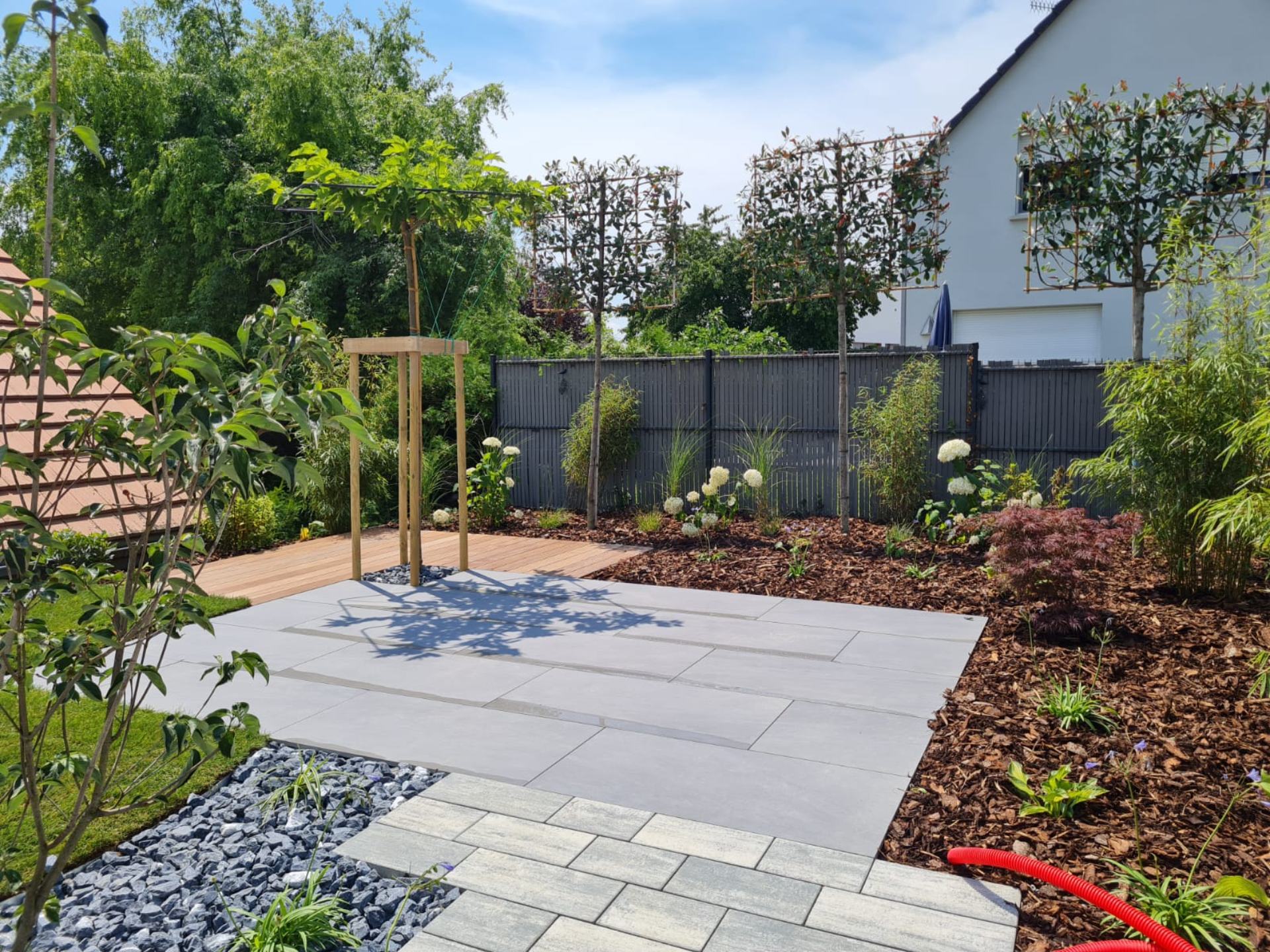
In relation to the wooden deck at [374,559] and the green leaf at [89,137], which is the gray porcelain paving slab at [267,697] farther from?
Result: the green leaf at [89,137]

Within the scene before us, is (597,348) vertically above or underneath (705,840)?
above

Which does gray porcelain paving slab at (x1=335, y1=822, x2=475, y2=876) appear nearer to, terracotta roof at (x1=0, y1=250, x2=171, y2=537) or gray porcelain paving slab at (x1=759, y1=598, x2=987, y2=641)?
terracotta roof at (x1=0, y1=250, x2=171, y2=537)

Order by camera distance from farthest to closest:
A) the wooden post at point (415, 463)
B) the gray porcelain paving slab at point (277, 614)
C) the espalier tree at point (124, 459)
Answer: the wooden post at point (415, 463), the gray porcelain paving slab at point (277, 614), the espalier tree at point (124, 459)

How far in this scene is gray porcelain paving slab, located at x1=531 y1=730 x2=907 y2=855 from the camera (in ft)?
10.8

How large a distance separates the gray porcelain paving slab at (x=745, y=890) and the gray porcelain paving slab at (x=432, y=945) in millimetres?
636

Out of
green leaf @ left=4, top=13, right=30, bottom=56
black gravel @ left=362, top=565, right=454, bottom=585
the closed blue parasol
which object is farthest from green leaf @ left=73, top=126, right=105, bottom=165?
the closed blue parasol

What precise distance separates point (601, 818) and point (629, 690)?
146 cm

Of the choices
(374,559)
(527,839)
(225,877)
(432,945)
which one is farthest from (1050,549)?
(374,559)

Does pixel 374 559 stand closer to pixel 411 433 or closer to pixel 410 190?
pixel 411 433

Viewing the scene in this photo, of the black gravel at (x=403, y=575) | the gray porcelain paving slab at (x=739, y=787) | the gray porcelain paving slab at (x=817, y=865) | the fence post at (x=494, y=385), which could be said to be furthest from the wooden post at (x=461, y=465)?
the gray porcelain paving slab at (x=817, y=865)

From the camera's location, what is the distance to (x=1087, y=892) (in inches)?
99.2

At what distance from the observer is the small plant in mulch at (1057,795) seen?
130 inches

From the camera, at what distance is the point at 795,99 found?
9.52 meters

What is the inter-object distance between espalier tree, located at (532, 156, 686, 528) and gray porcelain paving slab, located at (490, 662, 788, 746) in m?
4.73
